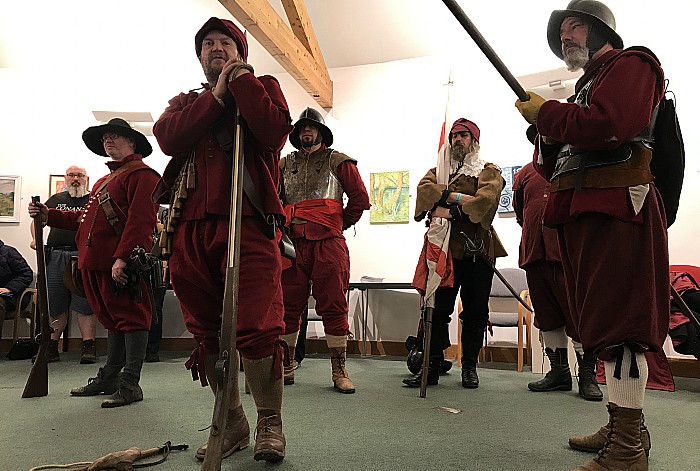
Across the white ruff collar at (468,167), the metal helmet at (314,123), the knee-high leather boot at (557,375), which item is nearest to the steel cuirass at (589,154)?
the white ruff collar at (468,167)

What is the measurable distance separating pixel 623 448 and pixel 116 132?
9.16ft

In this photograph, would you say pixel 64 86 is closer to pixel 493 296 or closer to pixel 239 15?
pixel 239 15

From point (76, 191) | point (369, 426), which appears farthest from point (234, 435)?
point (76, 191)

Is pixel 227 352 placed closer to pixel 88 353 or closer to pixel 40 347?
pixel 40 347

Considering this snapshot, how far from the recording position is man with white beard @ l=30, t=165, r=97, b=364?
482cm

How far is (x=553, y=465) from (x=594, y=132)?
105 cm

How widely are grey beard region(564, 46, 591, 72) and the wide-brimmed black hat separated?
2.26m

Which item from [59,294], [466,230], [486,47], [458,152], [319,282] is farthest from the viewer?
[59,294]

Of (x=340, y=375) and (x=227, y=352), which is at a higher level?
(x=227, y=352)

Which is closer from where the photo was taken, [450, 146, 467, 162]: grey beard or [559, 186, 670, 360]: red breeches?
[559, 186, 670, 360]: red breeches

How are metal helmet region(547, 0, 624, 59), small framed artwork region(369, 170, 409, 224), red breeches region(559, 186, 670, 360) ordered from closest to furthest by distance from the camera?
red breeches region(559, 186, 670, 360) < metal helmet region(547, 0, 624, 59) < small framed artwork region(369, 170, 409, 224)

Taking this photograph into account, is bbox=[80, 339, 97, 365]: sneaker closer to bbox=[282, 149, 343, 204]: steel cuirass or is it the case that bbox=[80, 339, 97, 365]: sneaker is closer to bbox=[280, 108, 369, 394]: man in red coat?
bbox=[280, 108, 369, 394]: man in red coat

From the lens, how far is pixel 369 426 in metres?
2.35

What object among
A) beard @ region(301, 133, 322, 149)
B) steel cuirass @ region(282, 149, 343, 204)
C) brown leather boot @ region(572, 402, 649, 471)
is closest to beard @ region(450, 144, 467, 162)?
steel cuirass @ region(282, 149, 343, 204)
